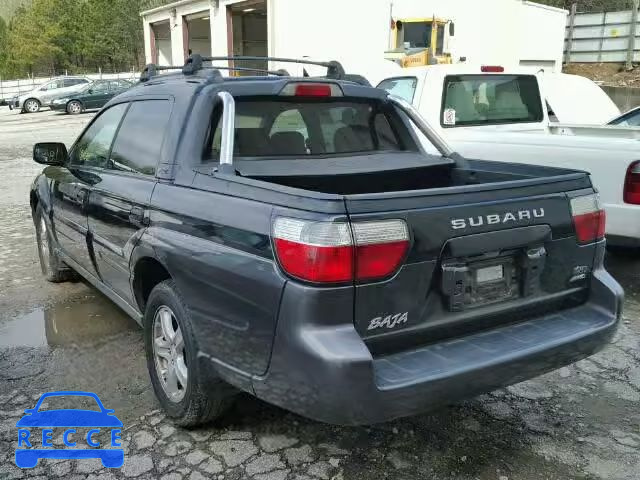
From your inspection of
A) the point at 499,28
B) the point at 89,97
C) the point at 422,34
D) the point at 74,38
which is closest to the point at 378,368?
the point at 422,34

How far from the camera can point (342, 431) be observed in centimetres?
318

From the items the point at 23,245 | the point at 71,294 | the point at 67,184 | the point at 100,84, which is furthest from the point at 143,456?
the point at 100,84

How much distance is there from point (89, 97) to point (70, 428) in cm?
2918

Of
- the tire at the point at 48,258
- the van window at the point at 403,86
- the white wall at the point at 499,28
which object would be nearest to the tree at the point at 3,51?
the white wall at the point at 499,28

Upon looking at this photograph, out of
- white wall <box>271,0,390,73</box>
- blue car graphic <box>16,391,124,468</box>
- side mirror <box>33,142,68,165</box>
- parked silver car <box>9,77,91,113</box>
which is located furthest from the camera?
parked silver car <box>9,77,91,113</box>

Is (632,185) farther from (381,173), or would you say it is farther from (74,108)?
(74,108)

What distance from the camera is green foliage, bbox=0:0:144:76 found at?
60.8 m

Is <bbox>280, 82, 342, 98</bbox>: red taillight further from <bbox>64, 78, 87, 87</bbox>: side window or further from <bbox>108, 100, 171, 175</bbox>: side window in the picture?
<bbox>64, 78, 87, 87</bbox>: side window

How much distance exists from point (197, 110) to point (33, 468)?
1.89 metres

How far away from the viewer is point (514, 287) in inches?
110

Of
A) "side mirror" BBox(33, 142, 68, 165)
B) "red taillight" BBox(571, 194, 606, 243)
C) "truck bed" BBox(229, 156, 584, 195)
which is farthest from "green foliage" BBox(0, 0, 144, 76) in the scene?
"red taillight" BBox(571, 194, 606, 243)

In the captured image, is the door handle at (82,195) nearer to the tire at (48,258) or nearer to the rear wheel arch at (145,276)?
the rear wheel arch at (145,276)

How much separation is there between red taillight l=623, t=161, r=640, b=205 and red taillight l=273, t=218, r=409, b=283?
3.22 meters

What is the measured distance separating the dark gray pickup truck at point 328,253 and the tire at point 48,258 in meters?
1.43
